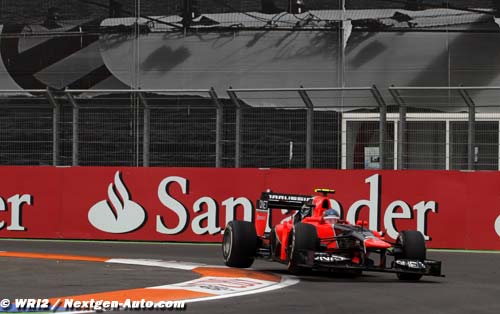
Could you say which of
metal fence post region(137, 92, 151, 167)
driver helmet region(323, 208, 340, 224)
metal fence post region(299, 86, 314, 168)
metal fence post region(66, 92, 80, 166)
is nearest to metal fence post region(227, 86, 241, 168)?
metal fence post region(299, 86, 314, 168)

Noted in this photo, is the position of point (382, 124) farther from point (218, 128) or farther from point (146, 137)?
point (146, 137)

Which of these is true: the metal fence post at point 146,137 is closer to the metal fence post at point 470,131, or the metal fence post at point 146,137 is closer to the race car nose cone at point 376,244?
the metal fence post at point 470,131

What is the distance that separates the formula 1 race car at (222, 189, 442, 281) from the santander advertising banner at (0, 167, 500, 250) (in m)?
4.75

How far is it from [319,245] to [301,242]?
16.6 inches

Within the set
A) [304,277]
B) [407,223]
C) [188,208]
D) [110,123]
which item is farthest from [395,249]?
[110,123]

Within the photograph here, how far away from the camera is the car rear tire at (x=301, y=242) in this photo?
39.5 feet

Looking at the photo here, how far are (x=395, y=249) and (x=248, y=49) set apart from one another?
11.6 meters

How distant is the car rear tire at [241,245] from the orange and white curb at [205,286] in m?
0.19

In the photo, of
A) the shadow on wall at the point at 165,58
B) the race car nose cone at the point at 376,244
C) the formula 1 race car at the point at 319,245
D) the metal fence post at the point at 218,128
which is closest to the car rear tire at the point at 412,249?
the formula 1 race car at the point at 319,245

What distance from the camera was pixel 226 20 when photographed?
23.5m

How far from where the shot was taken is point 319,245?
40.6 feet

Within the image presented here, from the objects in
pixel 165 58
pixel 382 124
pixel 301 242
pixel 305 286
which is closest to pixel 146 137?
pixel 165 58

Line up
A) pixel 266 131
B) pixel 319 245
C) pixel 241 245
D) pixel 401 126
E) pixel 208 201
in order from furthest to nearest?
pixel 266 131 → pixel 208 201 → pixel 401 126 → pixel 241 245 → pixel 319 245

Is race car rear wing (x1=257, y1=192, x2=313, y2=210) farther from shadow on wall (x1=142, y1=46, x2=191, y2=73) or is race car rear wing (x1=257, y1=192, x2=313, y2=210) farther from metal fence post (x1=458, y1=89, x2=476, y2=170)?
shadow on wall (x1=142, y1=46, x2=191, y2=73)
